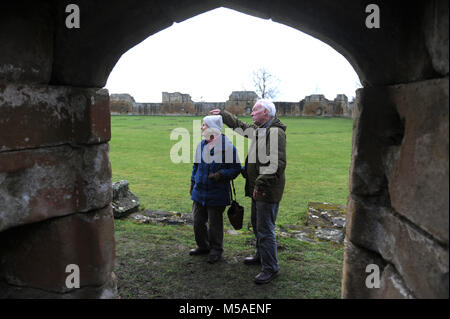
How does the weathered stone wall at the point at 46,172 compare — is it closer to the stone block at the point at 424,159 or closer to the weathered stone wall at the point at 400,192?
the weathered stone wall at the point at 400,192

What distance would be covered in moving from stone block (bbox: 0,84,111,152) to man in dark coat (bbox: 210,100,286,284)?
144 cm

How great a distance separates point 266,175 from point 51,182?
5.96 feet

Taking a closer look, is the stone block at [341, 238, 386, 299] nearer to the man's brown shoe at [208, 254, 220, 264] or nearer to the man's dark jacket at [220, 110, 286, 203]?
the man's dark jacket at [220, 110, 286, 203]

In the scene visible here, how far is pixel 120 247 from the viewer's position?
14.8 feet

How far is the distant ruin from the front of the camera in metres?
28.6

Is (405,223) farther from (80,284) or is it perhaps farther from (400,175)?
(80,284)

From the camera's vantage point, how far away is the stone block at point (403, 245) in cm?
163

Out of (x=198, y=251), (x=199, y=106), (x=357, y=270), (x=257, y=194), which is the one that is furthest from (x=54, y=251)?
(x=199, y=106)

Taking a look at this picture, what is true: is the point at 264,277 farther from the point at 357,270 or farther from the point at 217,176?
the point at 357,270

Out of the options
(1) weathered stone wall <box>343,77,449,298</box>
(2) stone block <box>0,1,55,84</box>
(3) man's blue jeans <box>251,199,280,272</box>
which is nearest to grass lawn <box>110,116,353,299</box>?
(3) man's blue jeans <box>251,199,280,272</box>

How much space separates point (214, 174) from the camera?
13.0ft

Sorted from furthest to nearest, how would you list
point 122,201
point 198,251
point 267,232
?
point 122,201 < point 198,251 < point 267,232

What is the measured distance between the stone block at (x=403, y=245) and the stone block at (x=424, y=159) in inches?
2.9

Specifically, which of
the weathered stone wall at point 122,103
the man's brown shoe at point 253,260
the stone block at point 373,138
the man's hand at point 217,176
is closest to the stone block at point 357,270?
the stone block at point 373,138
